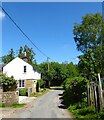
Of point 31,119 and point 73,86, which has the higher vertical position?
point 73,86

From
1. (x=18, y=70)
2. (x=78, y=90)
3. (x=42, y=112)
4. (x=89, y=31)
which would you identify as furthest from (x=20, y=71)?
(x=42, y=112)

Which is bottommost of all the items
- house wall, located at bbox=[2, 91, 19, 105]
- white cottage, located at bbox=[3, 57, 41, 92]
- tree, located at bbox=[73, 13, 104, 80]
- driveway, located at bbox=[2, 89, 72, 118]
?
driveway, located at bbox=[2, 89, 72, 118]

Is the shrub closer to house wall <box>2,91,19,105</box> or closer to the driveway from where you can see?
the driveway

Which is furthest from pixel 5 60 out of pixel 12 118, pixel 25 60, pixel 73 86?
pixel 12 118

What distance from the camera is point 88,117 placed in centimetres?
1528

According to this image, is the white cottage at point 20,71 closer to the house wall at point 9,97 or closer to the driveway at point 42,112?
the house wall at point 9,97

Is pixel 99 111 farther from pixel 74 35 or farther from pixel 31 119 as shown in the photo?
pixel 74 35

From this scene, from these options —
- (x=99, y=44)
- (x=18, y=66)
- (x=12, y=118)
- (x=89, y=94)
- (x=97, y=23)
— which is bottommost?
(x=12, y=118)

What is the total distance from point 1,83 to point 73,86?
1040 centimetres

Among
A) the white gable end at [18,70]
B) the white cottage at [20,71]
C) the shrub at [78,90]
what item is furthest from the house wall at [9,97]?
the white gable end at [18,70]

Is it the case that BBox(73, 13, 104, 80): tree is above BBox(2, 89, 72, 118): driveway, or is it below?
above

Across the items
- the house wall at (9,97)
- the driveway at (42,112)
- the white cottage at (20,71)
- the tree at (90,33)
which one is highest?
the tree at (90,33)

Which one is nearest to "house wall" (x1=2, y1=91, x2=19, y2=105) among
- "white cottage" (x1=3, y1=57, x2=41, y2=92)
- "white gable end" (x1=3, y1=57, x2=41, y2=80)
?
"white cottage" (x1=3, y1=57, x2=41, y2=92)

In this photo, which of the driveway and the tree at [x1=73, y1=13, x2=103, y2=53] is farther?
the tree at [x1=73, y1=13, x2=103, y2=53]
